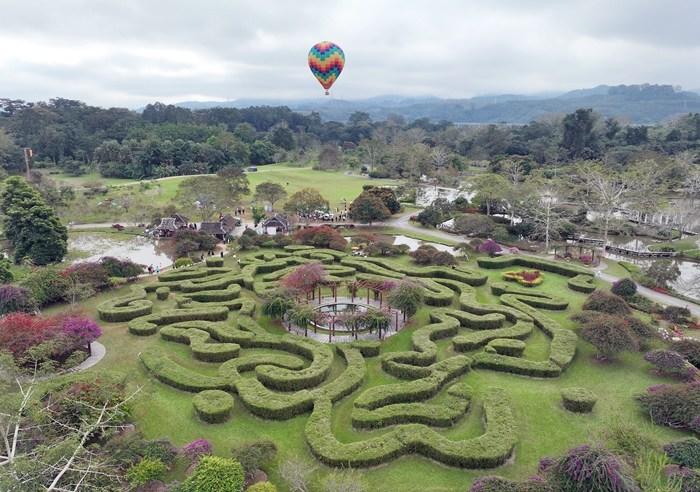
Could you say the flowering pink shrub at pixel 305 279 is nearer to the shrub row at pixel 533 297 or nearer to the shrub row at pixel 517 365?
the shrub row at pixel 517 365

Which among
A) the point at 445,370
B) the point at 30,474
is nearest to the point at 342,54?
the point at 445,370

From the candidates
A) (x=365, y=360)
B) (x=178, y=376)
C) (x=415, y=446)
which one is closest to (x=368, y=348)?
(x=365, y=360)

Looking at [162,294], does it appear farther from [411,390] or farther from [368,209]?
[368,209]

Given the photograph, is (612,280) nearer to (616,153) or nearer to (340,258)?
(340,258)

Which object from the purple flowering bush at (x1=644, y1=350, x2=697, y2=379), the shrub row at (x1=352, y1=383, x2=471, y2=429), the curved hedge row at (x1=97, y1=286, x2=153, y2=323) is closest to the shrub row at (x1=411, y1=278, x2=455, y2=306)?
the shrub row at (x1=352, y1=383, x2=471, y2=429)

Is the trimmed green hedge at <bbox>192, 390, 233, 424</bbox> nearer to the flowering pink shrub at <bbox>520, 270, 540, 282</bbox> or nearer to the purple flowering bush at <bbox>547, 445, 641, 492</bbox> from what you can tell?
the purple flowering bush at <bbox>547, 445, 641, 492</bbox>

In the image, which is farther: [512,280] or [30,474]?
[512,280]
